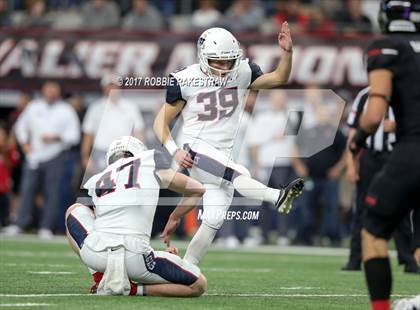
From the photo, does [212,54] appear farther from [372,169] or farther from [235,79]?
[372,169]

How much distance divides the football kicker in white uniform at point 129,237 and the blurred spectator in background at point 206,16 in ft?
32.8

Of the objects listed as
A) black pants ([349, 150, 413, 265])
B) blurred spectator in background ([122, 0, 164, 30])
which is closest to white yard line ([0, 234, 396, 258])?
black pants ([349, 150, 413, 265])

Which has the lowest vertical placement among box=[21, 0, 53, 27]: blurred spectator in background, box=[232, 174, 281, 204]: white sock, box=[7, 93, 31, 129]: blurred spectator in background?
box=[7, 93, 31, 129]: blurred spectator in background

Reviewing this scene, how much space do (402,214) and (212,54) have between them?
2625 millimetres

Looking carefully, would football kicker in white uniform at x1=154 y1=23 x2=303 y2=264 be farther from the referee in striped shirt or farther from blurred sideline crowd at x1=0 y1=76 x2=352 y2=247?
blurred sideline crowd at x1=0 y1=76 x2=352 y2=247

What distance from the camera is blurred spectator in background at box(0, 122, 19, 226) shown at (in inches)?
645

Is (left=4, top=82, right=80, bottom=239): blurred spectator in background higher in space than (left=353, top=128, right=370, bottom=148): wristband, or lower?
lower

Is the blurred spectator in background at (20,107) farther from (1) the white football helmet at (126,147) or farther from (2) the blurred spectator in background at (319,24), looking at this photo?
(1) the white football helmet at (126,147)

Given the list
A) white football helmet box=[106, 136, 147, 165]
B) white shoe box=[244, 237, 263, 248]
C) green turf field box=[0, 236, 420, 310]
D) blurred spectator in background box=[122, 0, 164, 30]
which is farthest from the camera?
blurred spectator in background box=[122, 0, 164, 30]

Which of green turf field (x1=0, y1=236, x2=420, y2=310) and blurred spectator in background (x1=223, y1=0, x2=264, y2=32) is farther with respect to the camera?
blurred spectator in background (x1=223, y1=0, x2=264, y2=32)

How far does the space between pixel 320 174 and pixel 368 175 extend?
4493mm

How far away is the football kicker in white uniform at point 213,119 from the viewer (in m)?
8.18

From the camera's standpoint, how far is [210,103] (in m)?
8.52

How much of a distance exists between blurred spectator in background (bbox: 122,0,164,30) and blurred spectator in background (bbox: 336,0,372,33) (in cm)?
267
